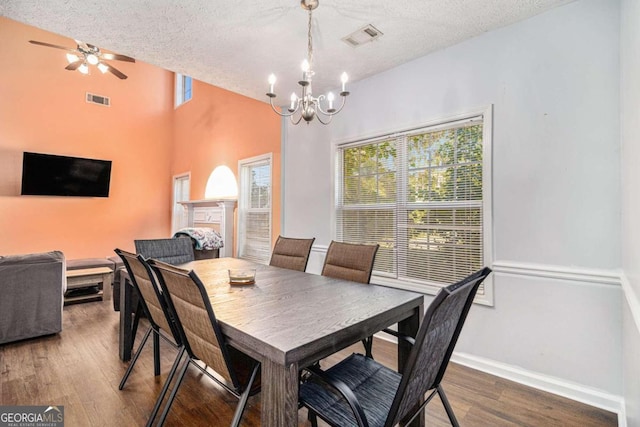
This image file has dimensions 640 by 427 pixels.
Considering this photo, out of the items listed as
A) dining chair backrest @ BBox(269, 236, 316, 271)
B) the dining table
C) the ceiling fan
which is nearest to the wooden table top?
the dining table

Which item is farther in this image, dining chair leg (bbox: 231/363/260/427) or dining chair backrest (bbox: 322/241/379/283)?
dining chair backrest (bbox: 322/241/379/283)

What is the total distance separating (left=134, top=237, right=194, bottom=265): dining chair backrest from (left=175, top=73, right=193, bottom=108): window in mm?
4770

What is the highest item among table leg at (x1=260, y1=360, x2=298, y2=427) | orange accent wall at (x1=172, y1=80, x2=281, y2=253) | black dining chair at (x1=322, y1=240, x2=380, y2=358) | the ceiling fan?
the ceiling fan

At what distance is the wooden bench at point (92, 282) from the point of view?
13.2 feet

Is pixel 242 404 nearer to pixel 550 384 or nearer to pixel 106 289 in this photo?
pixel 550 384

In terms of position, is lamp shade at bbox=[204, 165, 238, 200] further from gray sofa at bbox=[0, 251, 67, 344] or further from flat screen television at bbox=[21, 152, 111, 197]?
gray sofa at bbox=[0, 251, 67, 344]

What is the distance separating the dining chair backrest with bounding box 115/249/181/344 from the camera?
1652 mm

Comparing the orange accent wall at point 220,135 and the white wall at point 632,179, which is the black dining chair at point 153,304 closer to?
the white wall at point 632,179

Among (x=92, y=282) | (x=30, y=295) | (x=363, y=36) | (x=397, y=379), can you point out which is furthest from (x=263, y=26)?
(x=92, y=282)

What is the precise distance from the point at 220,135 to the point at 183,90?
2.27 m

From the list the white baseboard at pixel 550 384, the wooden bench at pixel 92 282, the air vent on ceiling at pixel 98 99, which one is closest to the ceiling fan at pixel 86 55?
the air vent on ceiling at pixel 98 99

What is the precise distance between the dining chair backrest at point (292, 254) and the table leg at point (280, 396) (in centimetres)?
160

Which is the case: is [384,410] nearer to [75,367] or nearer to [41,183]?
[75,367]

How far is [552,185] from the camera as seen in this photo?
2135 millimetres
